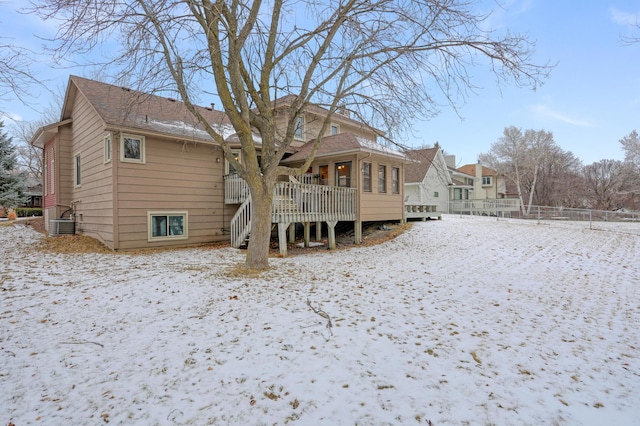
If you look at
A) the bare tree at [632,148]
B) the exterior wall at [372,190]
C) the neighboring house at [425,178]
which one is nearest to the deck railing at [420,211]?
the exterior wall at [372,190]

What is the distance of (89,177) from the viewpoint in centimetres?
1131

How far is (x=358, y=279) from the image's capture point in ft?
22.3

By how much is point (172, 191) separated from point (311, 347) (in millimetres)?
9334

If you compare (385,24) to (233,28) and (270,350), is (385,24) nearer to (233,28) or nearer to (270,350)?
(233,28)

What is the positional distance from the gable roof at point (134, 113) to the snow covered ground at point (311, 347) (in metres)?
4.84

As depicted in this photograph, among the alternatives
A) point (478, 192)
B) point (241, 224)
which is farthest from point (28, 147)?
point (478, 192)

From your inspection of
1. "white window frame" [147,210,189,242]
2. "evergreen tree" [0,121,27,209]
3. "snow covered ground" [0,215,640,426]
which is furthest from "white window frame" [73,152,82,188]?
"evergreen tree" [0,121,27,209]

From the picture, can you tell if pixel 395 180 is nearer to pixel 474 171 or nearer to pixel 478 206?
pixel 478 206

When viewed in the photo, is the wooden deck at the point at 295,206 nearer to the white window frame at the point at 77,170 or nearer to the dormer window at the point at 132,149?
the dormer window at the point at 132,149

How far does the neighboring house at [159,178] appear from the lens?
10000 millimetres

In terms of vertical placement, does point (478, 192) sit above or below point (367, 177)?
above

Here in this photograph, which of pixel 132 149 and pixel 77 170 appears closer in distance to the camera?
pixel 132 149

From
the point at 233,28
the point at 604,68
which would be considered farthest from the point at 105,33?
the point at 604,68

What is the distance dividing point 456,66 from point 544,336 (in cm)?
569
